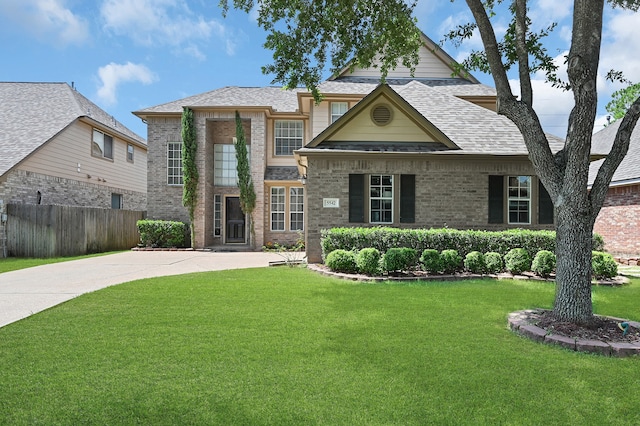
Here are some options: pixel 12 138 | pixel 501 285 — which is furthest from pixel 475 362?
pixel 12 138

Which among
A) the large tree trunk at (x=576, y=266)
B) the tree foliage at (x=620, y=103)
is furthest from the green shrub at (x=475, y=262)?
the tree foliage at (x=620, y=103)

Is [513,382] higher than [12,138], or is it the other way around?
[12,138]

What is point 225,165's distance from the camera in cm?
1941

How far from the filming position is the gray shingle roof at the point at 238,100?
18406 millimetres

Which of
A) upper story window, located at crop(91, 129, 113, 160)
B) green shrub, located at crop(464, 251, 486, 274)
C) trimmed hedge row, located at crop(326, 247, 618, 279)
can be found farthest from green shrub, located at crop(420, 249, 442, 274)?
upper story window, located at crop(91, 129, 113, 160)

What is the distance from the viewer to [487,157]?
40.2ft

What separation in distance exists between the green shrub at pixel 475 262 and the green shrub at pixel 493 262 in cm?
12

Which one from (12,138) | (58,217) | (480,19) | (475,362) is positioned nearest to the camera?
(475,362)

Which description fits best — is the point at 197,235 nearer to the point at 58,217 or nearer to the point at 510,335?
the point at 58,217

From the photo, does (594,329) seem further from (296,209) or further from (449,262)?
(296,209)

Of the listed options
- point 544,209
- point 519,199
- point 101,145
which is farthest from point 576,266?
point 101,145

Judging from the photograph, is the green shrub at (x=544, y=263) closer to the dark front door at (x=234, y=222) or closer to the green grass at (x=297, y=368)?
the green grass at (x=297, y=368)

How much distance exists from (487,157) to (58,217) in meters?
16.1

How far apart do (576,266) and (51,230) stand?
54.8ft
